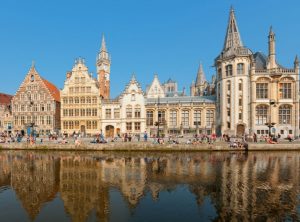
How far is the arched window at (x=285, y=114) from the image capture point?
169 feet

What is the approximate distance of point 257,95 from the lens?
5231 cm

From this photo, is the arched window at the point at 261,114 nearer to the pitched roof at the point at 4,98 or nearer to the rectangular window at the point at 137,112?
the rectangular window at the point at 137,112

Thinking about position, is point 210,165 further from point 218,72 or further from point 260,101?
point 218,72

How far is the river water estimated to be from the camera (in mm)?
12273

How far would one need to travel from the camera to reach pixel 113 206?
13453mm

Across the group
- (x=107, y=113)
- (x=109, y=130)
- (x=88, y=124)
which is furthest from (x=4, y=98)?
(x=109, y=130)

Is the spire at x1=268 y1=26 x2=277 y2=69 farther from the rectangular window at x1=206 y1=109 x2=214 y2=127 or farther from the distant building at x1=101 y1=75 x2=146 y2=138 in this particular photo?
the distant building at x1=101 y1=75 x2=146 y2=138

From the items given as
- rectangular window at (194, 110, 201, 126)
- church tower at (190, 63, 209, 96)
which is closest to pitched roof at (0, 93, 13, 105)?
rectangular window at (194, 110, 201, 126)

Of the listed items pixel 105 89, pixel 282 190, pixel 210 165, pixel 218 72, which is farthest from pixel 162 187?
pixel 105 89

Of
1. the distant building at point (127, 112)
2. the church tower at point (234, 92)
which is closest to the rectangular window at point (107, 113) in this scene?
the distant building at point (127, 112)

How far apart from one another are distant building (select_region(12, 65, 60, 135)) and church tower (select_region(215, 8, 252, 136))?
139 ft

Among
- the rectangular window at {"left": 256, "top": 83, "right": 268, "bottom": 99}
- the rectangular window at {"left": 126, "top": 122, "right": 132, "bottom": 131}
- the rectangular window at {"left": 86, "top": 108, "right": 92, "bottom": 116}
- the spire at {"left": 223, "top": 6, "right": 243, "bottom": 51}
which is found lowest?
the rectangular window at {"left": 126, "top": 122, "right": 132, "bottom": 131}

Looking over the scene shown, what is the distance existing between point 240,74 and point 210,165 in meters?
33.6

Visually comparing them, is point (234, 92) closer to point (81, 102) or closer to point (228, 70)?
point (228, 70)
